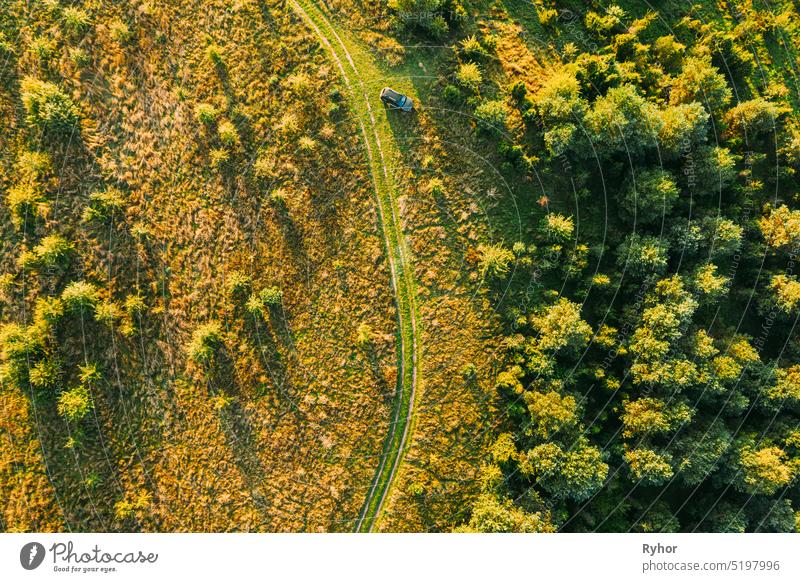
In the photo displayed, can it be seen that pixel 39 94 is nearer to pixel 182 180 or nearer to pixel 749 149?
pixel 182 180

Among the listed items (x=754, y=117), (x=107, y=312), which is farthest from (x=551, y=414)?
(x=107, y=312)

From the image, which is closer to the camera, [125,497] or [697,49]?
[125,497]

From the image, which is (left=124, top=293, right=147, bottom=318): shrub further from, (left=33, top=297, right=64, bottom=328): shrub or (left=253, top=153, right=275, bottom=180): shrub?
(left=253, top=153, right=275, bottom=180): shrub

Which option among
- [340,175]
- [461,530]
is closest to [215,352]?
[340,175]

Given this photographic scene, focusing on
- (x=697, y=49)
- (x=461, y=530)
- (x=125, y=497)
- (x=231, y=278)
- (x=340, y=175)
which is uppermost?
(x=697, y=49)

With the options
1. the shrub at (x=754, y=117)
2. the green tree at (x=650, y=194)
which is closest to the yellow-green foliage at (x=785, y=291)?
the green tree at (x=650, y=194)

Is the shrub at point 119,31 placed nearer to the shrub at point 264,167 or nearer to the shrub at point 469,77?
the shrub at point 264,167

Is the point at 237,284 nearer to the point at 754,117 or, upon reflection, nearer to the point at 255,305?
the point at 255,305
